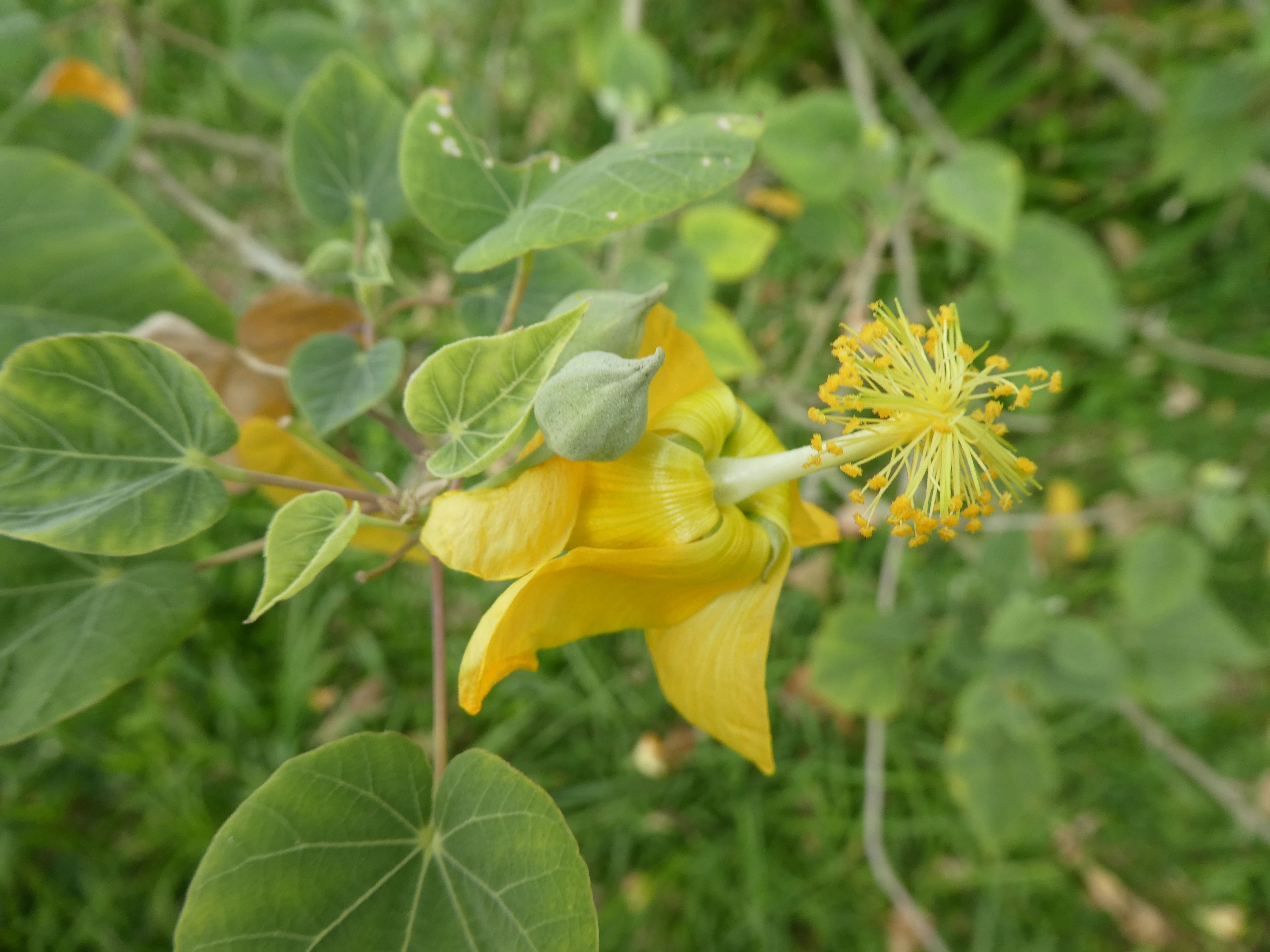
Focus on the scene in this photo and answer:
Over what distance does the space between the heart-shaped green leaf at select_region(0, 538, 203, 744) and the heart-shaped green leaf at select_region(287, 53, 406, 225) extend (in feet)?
1.63

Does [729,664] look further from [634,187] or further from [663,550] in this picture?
[634,187]

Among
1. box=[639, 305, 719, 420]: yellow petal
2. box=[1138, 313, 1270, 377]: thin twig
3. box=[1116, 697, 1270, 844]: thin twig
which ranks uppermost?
box=[639, 305, 719, 420]: yellow petal

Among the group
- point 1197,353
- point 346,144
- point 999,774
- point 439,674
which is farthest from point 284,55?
point 1197,353

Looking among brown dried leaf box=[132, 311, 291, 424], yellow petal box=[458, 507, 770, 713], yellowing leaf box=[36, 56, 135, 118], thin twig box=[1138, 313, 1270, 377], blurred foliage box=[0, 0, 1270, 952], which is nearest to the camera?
yellow petal box=[458, 507, 770, 713]

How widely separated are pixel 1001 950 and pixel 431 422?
7.09 feet

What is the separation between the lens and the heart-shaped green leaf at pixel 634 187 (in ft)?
2.25

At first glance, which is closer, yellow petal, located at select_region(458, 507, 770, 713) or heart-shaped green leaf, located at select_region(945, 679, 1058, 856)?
yellow petal, located at select_region(458, 507, 770, 713)

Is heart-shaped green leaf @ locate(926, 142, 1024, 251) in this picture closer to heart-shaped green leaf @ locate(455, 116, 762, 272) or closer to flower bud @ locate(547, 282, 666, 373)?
heart-shaped green leaf @ locate(455, 116, 762, 272)

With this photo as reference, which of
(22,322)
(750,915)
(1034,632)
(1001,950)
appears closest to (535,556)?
(22,322)

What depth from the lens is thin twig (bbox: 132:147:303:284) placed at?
1293mm

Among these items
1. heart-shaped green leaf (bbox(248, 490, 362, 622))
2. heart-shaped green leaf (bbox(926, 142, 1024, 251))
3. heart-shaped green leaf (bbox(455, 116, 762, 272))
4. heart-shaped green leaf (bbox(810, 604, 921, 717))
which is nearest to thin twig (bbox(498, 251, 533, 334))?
heart-shaped green leaf (bbox(455, 116, 762, 272))

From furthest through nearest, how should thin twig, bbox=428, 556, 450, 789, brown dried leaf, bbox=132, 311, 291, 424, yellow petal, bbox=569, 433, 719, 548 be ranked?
brown dried leaf, bbox=132, 311, 291, 424 < thin twig, bbox=428, 556, 450, 789 < yellow petal, bbox=569, 433, 719, 548

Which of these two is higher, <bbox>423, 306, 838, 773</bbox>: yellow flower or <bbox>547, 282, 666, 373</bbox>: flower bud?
<bbox>547, 282, 666, 373</bbox>: flower bud

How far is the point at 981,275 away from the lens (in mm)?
2107
